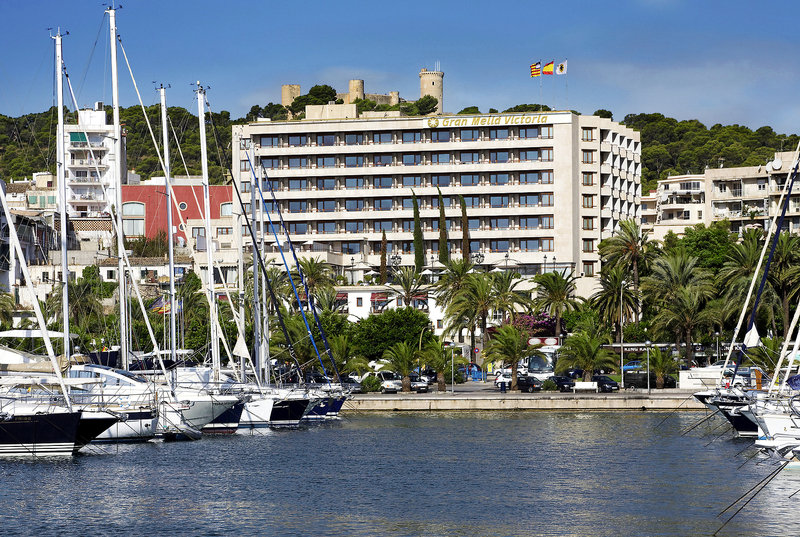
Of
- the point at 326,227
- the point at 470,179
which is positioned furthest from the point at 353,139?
the point at 470,179

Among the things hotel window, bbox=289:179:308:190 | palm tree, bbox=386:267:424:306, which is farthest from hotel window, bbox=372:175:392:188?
palm tree, bbox=386:267:424:306

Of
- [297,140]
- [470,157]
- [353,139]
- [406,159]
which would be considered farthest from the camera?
[297,140]

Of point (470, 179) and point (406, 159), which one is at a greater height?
point (406, 159)

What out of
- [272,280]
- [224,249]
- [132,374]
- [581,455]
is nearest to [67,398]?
[132,374]

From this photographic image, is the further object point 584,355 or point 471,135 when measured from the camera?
point 471,135

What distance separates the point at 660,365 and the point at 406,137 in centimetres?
6711

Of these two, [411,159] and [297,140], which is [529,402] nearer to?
[411,159]

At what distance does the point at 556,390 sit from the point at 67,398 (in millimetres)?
46737

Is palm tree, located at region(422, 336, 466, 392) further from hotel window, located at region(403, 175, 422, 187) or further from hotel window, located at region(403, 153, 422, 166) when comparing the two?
hotel window, located at region(403, 153, 422, 166)

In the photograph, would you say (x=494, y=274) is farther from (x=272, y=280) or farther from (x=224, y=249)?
(x=224, y=249)

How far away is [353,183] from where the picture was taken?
148 metres

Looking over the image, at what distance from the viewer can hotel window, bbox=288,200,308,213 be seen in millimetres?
149000

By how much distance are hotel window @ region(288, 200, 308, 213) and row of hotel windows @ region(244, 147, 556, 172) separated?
4.40 metres

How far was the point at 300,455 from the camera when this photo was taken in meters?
56.8
